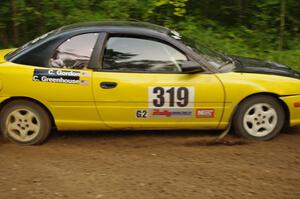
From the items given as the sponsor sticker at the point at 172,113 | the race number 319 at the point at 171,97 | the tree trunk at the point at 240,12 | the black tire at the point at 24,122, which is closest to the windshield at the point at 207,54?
the race number 319 at the point at 171,97

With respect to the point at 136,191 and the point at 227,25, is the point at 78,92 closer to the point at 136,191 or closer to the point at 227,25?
the point at 136,191

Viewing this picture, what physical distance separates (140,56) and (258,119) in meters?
1.63

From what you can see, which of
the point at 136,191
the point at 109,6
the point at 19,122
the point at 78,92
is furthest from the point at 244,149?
the point at 109,6

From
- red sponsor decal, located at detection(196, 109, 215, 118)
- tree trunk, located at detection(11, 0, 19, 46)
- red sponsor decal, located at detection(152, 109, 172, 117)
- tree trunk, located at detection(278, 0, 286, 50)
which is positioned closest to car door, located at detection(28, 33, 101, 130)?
red sponsor decal, located at detection(152, 109, 172, 117)

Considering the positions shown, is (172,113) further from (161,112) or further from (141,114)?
(141,114)

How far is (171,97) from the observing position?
229 inches

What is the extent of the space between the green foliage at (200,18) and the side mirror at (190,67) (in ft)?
12.8

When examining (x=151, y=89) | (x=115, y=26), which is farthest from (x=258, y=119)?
(x=115, y=26)

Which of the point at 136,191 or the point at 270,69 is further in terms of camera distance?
A: the point at 270,69

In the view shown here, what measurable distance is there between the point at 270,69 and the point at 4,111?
3.32 m

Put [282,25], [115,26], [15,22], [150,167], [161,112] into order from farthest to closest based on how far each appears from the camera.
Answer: [282,25]
[15,22]
[115,26]
[161,112]
[150,167]

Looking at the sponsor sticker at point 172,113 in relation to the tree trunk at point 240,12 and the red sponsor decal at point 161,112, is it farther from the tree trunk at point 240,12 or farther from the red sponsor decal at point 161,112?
the tree trunk at point 240,12

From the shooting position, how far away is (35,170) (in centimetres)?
521

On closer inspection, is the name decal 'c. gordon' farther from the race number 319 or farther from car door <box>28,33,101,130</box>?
the race number 319
